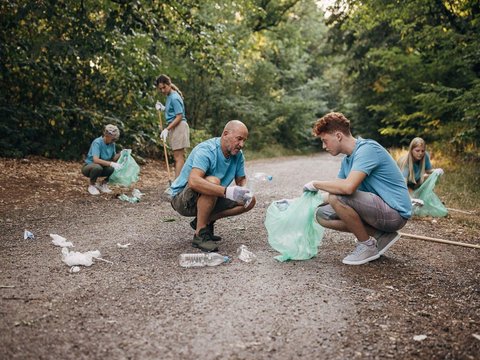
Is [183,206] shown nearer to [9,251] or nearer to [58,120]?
[9,251]

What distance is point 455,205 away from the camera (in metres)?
6.20

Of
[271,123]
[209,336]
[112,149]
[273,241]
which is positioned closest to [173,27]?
[112,149]

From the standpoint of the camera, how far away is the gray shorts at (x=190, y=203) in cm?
384

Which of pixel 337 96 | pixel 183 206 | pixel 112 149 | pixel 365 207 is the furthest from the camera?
pixel 337 96

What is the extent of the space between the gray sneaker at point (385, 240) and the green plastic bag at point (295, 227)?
571 millimetres

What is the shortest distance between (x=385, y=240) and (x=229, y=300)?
168 cm

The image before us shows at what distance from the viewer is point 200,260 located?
3484 mm

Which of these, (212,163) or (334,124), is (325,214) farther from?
(212,163)

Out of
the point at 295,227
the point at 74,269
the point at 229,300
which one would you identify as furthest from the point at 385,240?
the point at 74,269

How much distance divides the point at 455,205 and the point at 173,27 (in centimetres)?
596

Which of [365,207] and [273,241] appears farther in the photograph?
[273,241]

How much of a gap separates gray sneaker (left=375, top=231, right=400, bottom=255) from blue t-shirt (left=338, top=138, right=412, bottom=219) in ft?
0.87

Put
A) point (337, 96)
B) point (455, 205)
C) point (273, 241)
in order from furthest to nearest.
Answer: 1. point (337, 96)
2. point (455, 205)
3. point (273, 241)

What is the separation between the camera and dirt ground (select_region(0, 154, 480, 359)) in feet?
7.19
